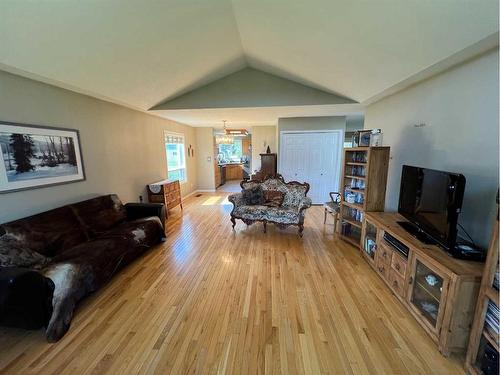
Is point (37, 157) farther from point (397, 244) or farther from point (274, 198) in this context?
point (397, 244)

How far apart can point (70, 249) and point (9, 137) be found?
133 cm

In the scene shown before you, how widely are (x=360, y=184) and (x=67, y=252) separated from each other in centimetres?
385

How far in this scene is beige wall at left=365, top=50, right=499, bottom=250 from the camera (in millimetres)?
1651

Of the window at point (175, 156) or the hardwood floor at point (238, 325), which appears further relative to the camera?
the window at point (175, 156)

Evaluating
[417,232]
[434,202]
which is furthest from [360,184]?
[434,202]

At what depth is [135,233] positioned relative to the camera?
2.78m

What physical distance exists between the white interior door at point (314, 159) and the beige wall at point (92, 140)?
10.9ft

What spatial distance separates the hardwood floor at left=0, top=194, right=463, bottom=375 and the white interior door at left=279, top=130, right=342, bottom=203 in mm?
2995

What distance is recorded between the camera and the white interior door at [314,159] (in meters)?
5.47

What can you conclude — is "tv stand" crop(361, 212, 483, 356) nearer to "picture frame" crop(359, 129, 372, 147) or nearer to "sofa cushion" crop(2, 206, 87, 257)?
"picture frame" crop(359, 129, 372, 147)

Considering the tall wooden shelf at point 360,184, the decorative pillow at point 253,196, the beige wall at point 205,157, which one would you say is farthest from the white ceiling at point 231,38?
the beige wall at point 205,157

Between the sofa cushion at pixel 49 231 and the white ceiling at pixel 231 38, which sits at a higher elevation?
the white ceiling at pixel 231 38

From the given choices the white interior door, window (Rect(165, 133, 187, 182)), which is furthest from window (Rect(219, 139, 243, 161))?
the white interior door

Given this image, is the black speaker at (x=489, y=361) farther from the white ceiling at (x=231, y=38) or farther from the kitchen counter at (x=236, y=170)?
the kitchen counter at (x=236, y=170)
